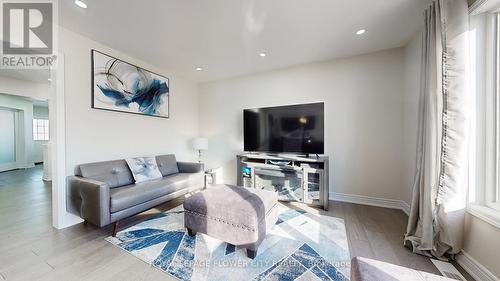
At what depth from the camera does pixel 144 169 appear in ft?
9.00

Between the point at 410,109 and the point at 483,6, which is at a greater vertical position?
the point at 483,6

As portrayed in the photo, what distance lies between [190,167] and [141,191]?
117cm

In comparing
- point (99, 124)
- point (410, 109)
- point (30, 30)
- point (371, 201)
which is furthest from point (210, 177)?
point (410, 109)

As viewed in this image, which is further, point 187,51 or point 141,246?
point 187,51

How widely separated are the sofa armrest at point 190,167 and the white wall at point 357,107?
167cm

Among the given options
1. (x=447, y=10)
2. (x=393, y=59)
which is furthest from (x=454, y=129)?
(x=393, y=59)

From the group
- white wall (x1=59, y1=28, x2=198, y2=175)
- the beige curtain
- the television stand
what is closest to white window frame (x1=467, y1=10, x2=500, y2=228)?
the beige curtain

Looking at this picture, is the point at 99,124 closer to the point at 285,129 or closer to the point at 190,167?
the point at 190,167

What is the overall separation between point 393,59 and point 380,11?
3.76ft

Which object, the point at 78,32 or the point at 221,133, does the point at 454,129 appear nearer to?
the point at 221,133

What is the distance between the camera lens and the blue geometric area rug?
1458mm

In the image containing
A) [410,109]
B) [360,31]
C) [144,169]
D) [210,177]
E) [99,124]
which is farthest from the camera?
[210,177]

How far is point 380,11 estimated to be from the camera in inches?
73.7

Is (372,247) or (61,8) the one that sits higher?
(61,8)
